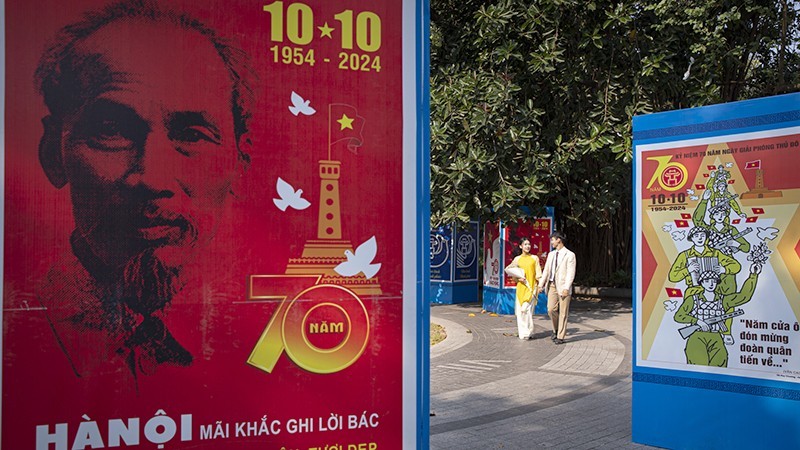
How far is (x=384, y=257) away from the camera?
286 centimetres

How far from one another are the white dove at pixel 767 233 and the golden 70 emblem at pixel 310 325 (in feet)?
12.4

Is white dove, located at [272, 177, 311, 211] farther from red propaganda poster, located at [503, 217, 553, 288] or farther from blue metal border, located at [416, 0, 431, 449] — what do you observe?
red propaganda poster, located at [503, 217, 553, 288]

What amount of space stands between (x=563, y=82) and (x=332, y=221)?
45.8ft

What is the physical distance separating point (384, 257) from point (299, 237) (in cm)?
33

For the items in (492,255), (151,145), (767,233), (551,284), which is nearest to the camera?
(151,145)

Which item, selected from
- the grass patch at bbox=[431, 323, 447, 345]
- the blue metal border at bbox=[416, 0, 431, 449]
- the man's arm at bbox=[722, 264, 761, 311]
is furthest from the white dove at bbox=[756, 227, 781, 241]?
the grass patch at bbox=[431, 323, 447, 345]

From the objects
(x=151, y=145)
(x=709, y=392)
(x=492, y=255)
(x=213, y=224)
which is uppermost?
(x=151, y=145)

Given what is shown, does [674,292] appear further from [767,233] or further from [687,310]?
[767,233]

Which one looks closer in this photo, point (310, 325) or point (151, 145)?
point (151, 145)

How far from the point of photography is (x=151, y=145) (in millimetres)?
2559

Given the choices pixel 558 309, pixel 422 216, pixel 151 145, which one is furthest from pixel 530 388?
pixel 151 145

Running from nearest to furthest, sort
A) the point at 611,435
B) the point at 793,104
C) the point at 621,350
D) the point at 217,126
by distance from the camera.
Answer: the point at 217,126 → the point at 793,104 → the point at 611,435 → the point at 621,350

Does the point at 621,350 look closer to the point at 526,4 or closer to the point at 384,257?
the point at 526,4

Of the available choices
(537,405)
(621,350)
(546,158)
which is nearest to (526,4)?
(546,158)
